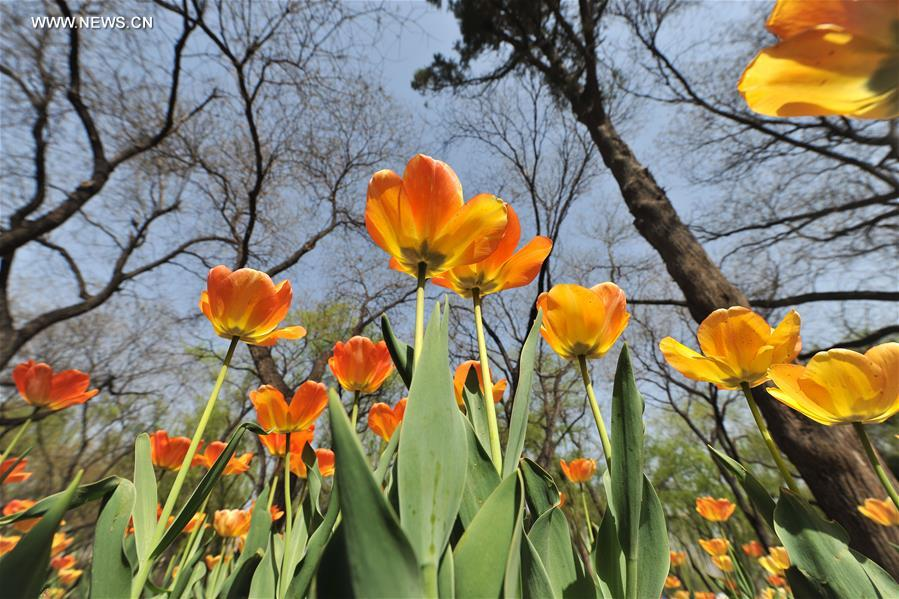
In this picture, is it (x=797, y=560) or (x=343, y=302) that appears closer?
(x=797, y=560)

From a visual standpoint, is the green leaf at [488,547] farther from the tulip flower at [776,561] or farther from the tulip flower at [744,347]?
the tulip flower at [776,561]

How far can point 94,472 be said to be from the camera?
8.96 m

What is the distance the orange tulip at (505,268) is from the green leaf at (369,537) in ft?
1.01

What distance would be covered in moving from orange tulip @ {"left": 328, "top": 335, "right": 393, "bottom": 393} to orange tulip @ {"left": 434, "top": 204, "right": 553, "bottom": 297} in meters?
0.27

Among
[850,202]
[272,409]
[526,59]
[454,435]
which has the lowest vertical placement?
[454,435]

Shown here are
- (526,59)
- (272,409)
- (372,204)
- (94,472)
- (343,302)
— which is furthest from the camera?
(94,472)

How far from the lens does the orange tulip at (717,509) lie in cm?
242

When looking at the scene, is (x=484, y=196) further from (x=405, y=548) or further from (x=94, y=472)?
(x=94, y=472)

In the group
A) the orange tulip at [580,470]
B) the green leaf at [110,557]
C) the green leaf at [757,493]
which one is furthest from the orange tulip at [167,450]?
the orange tulip at [580,470]

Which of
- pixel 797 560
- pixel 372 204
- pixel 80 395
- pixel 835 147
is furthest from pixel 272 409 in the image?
pixel 835 147

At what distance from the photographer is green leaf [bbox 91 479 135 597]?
36 centimetres

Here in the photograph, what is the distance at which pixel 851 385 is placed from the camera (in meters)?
0.47

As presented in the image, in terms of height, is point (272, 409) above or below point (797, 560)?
above

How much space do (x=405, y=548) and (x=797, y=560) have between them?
0.44 metres
